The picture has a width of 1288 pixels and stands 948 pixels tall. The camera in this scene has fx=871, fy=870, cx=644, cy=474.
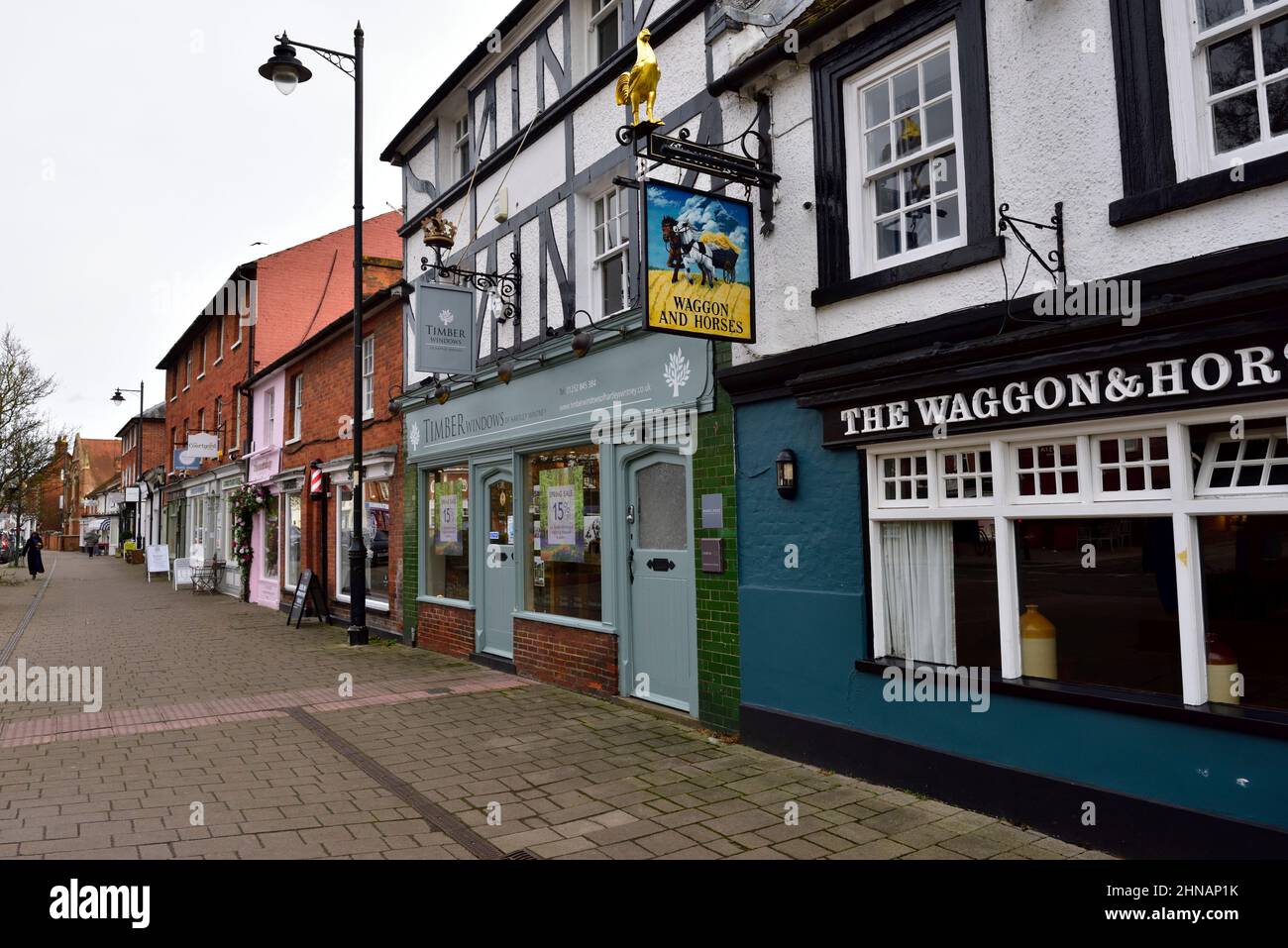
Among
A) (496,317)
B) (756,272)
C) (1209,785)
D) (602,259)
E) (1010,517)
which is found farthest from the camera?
(496,317)

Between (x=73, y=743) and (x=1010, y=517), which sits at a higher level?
(x=1010, y=517)

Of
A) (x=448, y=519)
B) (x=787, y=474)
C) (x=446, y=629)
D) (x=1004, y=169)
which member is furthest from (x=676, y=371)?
(x=446, y=629)

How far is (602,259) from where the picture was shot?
9.25 m

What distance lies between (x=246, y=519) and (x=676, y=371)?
16921 mm

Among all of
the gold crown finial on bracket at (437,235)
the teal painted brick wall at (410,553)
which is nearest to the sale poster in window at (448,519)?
the teal painted brick wall at (410,553)

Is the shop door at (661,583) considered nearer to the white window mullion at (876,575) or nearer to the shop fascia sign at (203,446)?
the white window mullion at (876,575)

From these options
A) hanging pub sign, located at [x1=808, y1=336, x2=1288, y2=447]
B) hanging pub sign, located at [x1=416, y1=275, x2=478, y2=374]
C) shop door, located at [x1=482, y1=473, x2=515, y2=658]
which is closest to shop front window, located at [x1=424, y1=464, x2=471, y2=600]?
shop door, located at [x1=482, y1=473, x2=515, y2=658]

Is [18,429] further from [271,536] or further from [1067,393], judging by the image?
[1067,393]

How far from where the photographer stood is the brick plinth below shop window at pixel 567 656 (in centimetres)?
859

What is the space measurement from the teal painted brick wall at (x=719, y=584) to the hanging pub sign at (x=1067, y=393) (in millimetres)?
1209

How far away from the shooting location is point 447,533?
12.1 m

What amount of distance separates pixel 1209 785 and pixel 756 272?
457 centimetres

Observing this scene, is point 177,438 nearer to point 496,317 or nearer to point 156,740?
point 496,317
